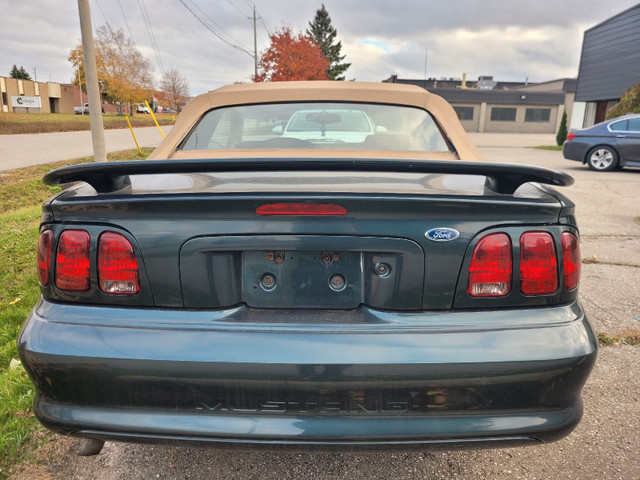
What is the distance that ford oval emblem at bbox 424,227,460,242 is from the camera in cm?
155

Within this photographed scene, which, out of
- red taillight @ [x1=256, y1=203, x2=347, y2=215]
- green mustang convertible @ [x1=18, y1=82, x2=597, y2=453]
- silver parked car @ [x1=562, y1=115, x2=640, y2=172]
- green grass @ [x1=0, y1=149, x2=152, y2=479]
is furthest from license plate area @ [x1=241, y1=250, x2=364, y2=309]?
silver parked car @ [x1=562, y1=115, x2=640, y2=172]

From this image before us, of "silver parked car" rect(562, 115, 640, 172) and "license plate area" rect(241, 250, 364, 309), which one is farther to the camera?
"silver parked car" rect(562, 115, 640, 172)

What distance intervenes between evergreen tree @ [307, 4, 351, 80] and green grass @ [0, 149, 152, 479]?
61714mm

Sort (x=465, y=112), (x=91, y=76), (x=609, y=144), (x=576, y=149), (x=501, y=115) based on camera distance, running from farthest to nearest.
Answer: (x=501, y=115)
(x=465, y=112)
(x=576, y=149)
(x=609, y=144)
(x=91, y=76)

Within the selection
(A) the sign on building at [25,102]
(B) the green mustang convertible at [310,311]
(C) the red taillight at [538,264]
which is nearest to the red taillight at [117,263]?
(B) the green mustang convertible at [310,311]

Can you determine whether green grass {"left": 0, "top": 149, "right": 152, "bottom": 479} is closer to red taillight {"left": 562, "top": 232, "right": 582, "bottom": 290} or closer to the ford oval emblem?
the ford oval emblem

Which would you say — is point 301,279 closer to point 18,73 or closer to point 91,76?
point 91,76

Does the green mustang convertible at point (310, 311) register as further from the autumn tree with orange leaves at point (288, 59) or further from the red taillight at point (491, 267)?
the autumn tree with orange leaves at point (288, 59)

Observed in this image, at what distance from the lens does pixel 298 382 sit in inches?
57.5

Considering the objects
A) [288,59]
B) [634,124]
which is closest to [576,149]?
[634,124]

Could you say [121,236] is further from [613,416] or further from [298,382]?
[613,416]

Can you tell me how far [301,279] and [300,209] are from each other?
0.23m

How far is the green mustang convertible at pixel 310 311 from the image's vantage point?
148 centimetres

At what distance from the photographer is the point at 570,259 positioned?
1.65 meters
